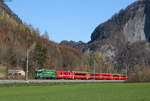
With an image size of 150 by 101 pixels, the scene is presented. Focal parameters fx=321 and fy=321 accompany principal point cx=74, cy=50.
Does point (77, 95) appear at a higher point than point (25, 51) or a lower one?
lower

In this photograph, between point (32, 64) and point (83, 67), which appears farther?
point (83, 67)

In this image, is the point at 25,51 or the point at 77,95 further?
the point at 25,51

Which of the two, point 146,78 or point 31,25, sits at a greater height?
point 31,25

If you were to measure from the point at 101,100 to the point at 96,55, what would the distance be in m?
141

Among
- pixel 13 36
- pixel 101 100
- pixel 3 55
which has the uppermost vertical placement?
pixel 13 36

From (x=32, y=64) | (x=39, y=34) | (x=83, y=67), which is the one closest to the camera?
(x=32, y=64)

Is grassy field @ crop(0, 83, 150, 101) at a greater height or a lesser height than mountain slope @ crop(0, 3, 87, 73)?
lesser

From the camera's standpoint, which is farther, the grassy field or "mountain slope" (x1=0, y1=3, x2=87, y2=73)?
"mountain slope" (x1=0, y1=3, x2=87, y2=73)

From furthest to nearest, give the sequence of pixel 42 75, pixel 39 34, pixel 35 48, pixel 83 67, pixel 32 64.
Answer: pixel 39 34 < pixel 83 67 < pixel 35 48 < pixel 32 64 < pixel 42 75

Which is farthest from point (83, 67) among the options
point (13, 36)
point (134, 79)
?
point (134, 79)

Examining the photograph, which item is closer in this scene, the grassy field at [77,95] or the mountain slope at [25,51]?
the grassy field at [77,95]

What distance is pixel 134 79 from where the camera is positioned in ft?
287

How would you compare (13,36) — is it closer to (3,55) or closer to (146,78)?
(3,55)

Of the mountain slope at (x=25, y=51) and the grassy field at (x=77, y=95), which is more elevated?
the mountain slope at (x=25, y=51)
